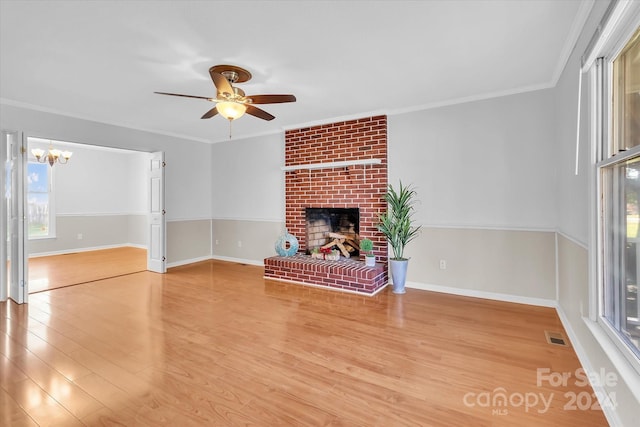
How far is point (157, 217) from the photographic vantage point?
523cm

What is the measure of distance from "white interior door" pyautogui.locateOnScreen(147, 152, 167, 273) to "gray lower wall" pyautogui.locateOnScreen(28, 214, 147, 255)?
2.87 metres

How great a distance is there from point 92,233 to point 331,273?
6584mm

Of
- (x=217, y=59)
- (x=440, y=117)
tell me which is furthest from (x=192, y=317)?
(x=440, y=117)

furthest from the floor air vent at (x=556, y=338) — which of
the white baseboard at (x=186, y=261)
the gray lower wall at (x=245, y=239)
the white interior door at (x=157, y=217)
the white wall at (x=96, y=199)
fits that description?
the white wall at (x=96, y=199)

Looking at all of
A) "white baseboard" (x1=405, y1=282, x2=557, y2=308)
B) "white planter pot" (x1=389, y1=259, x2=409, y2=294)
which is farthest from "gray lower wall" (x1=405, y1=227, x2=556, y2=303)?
"white planter pot" (x1=389, y1=259, x2=409, y2=294)

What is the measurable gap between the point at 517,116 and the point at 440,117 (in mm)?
847

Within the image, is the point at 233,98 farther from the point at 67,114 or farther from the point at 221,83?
the point at 67,114

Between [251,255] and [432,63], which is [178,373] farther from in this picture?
[251,255]

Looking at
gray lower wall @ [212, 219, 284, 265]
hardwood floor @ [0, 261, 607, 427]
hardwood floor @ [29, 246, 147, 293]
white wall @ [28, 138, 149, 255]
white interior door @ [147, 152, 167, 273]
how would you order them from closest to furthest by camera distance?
1. hardwood floor @ [0, 261, 607, 427]
2. hardwood floor @ [29, 246, 147, 293]
3. white interior door @ [147, 152, 167, 273]
4. gray lower wall @ [212, 219, 284, 265]
5. white wall @ [28, 138, 149, 255]

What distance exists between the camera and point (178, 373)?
2104mm

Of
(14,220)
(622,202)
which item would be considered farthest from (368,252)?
(14,220)

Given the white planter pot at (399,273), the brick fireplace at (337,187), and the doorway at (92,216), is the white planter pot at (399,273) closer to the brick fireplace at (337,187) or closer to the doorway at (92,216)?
the brick fireplace at (337,187)

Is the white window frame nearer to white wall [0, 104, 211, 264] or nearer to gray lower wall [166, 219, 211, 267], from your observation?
white wall [0, 104, 211, 264]

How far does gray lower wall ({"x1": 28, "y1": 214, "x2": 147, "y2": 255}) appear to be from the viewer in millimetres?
6770
